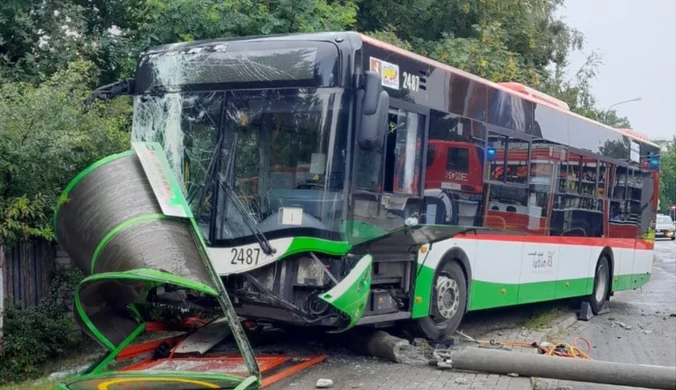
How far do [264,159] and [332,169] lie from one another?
2.42 ft

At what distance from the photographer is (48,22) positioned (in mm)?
13969

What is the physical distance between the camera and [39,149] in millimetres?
9133

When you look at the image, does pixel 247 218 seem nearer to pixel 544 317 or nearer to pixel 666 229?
pixel 544 317

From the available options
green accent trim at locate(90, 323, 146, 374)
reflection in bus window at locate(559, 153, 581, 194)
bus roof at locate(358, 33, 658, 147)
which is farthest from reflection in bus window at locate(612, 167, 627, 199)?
green accent trim at locate(90, 323, 146, 374)

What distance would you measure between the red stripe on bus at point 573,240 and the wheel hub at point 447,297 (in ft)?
2.02

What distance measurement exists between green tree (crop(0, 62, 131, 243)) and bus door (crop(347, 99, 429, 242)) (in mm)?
3092

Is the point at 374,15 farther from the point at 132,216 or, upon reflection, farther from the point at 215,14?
the point at 132,216

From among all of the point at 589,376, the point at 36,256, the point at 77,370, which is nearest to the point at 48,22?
the point at 36,256

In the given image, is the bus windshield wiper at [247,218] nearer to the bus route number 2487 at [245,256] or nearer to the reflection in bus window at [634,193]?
the bus route number 2487 at [245,256]

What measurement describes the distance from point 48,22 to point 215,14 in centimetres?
283

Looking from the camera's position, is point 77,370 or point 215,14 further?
point 215,14

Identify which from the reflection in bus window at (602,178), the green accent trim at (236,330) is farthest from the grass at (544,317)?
the green accent trim at (236,330)

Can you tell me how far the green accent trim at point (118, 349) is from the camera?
8.08 metres

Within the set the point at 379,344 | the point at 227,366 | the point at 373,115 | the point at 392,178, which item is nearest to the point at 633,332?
the point at 379,344
